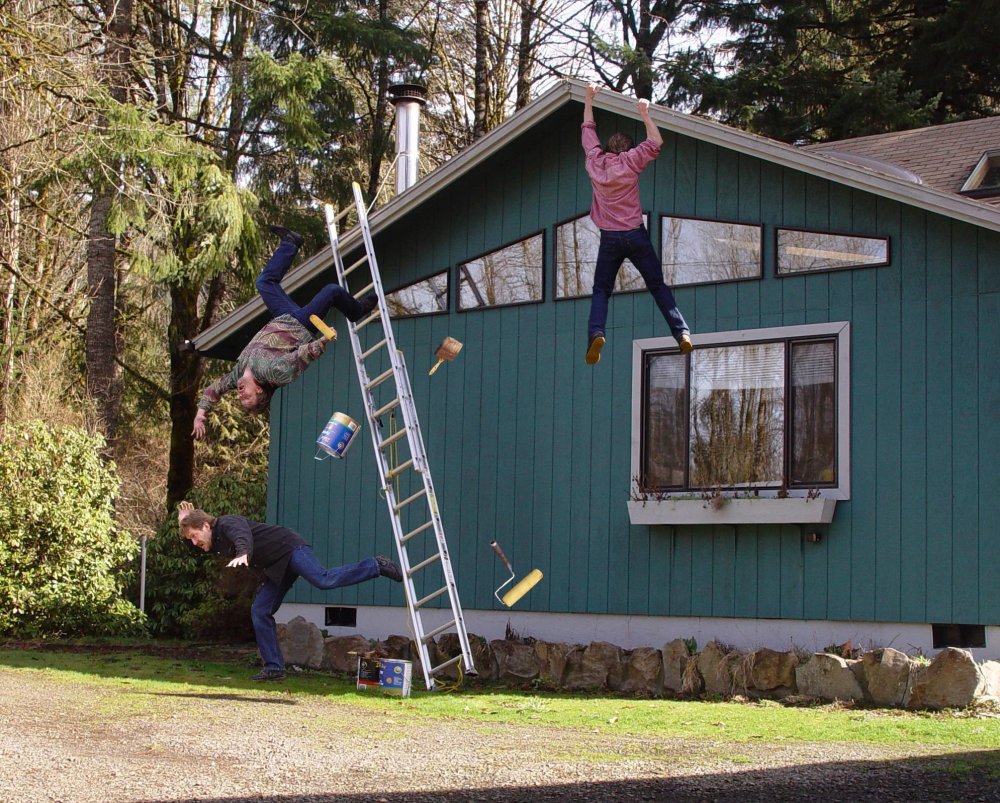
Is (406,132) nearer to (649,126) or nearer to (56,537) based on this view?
(56,537)

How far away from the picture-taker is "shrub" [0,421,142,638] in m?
15.7

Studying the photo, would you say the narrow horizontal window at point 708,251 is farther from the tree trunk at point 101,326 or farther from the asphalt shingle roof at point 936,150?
the tree trunk at point 101,326

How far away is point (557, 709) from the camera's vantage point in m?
10.1

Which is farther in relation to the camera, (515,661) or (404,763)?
(515,661)

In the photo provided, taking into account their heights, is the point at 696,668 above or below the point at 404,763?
above

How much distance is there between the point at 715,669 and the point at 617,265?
10.9ft

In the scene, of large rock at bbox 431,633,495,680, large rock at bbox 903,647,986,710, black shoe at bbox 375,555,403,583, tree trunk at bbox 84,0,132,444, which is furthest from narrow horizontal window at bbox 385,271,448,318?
tree trunk at bbox 84,0,132,444

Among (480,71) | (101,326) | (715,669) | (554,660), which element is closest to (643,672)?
(715,669)

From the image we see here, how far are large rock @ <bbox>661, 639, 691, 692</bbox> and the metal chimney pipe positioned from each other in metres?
6.98

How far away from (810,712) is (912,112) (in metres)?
14.3

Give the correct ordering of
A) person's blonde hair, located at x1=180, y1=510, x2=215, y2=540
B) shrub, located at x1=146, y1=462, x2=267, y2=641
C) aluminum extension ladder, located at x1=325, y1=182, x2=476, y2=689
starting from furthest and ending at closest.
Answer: shrub, located at x1=146, y1=462, x2=267, y2=641, aluminum extension ladder, located at x1=325, y1=182, x2=476, y2=689, person's blonde hair, located at x1=180, y1=510, x2=215, y2=540

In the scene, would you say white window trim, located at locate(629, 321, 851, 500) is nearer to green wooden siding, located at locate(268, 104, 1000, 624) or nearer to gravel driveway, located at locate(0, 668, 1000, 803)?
green wooden siding, located at locate(268, 104, 1000, 624)

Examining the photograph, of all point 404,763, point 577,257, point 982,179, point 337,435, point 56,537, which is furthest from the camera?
point 56,537

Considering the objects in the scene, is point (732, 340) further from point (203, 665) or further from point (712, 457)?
point (203, 665)
